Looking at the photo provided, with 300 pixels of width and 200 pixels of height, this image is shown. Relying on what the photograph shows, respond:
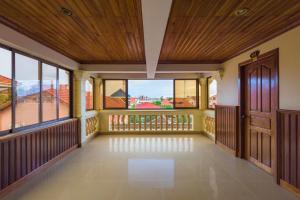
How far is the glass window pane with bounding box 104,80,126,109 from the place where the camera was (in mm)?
8375

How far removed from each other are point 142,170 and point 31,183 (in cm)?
188

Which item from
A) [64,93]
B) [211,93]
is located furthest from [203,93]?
[64,93]

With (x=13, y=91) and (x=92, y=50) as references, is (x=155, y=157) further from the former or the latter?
(x=13, y=91)

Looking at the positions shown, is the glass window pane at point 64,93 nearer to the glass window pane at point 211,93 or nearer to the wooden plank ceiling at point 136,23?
the wooden plank ceiling at point 136,23

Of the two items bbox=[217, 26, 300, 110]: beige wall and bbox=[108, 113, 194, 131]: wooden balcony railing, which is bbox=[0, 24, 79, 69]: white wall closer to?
bbox=[108, 113, 194, 131]: wooden balcony railing

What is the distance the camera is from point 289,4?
243cm

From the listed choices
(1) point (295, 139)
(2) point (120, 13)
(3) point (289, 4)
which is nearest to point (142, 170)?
(1) point (295, 139)

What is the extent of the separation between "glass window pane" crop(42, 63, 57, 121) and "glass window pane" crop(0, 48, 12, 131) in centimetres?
104

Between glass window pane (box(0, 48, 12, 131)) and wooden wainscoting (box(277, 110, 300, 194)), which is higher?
glass window pane (box(0, 48, 12, 131))

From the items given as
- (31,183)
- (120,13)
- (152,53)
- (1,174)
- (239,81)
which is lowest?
(31,183)

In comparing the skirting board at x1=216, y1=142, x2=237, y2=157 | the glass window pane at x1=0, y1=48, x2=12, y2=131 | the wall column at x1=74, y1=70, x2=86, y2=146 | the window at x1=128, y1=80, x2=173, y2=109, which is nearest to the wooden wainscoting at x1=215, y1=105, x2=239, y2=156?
the skirting board at x1=216, y1=142, x2=237, y2=157

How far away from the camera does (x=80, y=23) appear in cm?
299

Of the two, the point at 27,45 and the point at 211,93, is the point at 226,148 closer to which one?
the point at 211,93

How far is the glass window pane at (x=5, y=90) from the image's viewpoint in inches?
124
